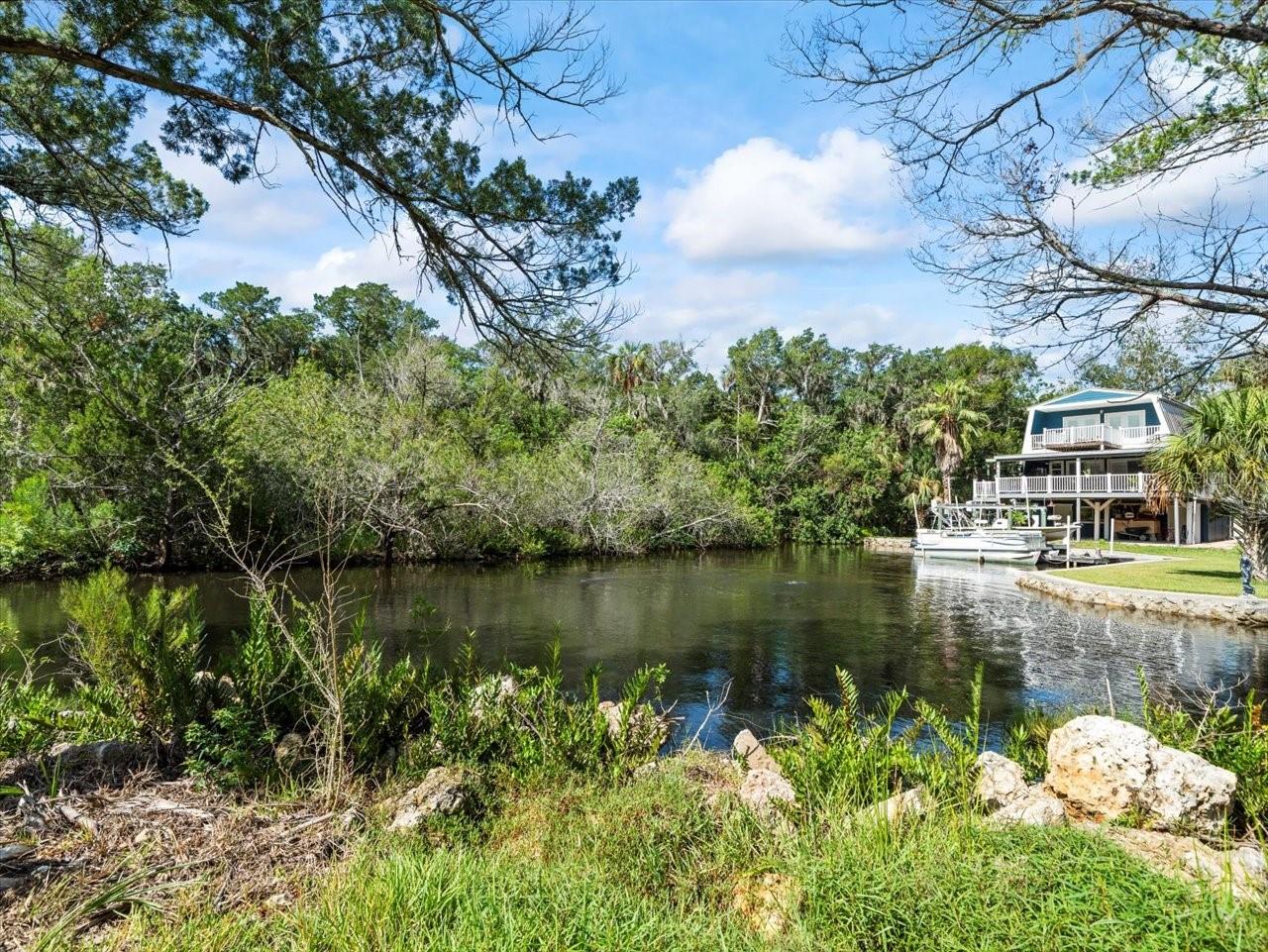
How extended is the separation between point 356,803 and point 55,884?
1444 millimetres

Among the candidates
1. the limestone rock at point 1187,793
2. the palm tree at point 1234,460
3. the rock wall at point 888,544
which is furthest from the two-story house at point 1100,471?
the limestone rock at point 1187,793

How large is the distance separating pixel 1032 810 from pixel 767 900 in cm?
185

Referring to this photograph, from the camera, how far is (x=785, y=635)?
13.6 metres

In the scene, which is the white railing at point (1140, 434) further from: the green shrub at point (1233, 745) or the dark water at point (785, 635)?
the green shrub at point (1233, 745)

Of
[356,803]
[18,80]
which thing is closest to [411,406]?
[18,80]

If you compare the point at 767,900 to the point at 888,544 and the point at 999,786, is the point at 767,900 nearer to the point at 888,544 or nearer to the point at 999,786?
the point at 999,786

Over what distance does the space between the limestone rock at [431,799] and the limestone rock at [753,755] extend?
2188mm

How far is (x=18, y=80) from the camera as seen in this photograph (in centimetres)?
565

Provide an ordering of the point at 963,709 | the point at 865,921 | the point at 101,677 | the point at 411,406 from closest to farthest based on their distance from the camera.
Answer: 1. the point at 865,921
2. the point at 101,677
3. the point at 963,709
4. the point at 411,406

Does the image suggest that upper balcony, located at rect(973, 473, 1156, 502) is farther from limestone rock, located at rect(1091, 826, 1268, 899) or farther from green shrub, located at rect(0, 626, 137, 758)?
green shrub, located at rect(0, 626, 137, 758)

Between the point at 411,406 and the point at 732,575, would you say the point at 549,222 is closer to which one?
the point at 732,575

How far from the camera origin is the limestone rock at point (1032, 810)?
12.2ft

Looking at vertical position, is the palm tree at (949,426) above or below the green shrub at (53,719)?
above

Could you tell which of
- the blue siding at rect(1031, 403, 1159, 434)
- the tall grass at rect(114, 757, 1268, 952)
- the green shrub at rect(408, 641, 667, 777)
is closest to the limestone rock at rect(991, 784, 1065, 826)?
the tall grass at rect(114, 757, 1268, 952)
